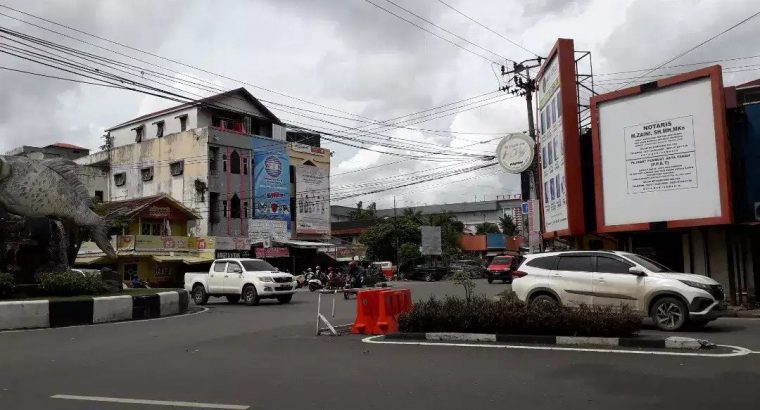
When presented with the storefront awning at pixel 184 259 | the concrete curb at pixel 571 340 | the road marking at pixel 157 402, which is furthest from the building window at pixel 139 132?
the road marking at pixel 157 402

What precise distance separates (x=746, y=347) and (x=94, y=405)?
8.64 meters

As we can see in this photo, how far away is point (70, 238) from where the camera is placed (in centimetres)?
1847

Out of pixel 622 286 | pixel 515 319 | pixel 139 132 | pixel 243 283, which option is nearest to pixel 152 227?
pixel 139 132

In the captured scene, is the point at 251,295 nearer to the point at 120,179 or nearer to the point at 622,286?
the point at 622,286

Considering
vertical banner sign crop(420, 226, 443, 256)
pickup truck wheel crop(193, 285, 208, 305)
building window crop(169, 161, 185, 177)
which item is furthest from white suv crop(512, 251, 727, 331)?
vertical banner sign crop(420, 226, 443, 256)

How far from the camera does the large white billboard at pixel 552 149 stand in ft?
63.1

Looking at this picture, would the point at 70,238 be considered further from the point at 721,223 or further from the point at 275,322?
the point at 721,223

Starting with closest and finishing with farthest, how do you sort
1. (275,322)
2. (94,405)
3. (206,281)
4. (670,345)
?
(94,405) → (670,345) → (275,322) → (206,281)

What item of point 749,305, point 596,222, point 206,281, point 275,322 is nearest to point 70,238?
point 206,281

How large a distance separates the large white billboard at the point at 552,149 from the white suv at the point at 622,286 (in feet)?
21.4

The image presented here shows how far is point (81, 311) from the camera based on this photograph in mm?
14562

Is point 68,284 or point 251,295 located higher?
point 68,284

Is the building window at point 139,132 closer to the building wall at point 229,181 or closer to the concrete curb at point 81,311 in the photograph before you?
the building wall at point 229,181

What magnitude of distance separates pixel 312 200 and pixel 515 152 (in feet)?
97.5
